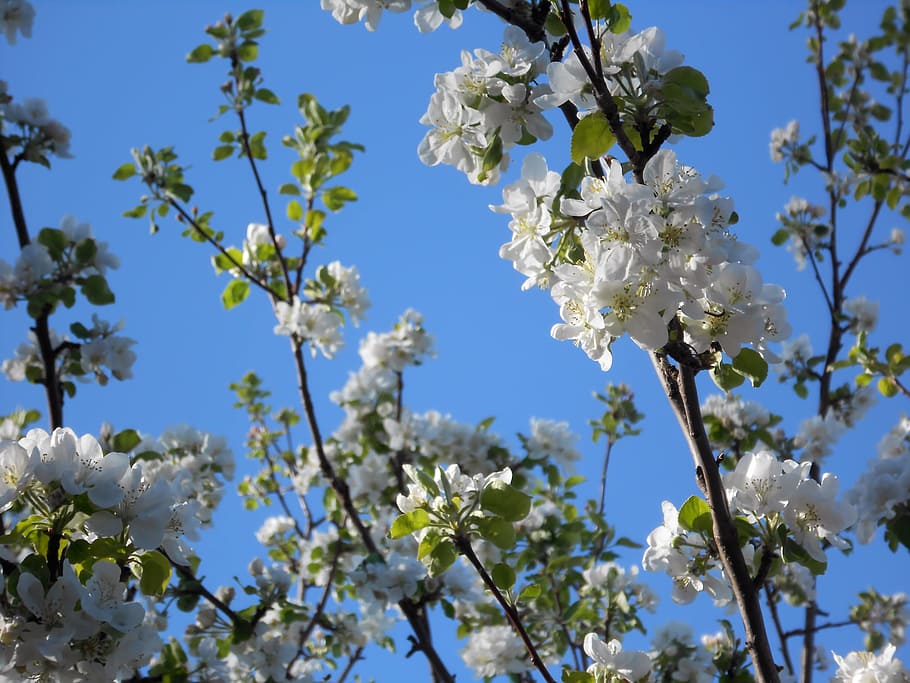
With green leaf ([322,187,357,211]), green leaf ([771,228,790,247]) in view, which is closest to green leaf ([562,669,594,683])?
green leaf ([322,187,357,211])

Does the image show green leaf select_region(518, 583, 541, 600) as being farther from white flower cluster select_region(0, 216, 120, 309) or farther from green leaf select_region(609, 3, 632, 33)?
white flower cluster select_region(0, 216, 120, 309)

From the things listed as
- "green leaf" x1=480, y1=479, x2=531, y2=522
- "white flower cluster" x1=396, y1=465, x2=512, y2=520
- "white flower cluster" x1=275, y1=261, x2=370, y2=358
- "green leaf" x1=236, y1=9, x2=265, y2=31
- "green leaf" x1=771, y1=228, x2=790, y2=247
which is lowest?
"green leaf" x1=480, y1=479, x2=531, y2=522

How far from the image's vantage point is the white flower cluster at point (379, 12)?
1817mm

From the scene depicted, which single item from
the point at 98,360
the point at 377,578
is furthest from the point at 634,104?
the point at 98,360

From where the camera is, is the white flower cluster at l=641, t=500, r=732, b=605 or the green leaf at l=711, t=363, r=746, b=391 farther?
the white flower cluster at l=641, t=500, r=732, b=605

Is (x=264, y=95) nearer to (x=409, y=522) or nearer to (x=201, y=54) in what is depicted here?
(x=201, y=54)

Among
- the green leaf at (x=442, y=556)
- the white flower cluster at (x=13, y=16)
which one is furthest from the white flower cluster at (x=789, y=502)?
the white flower cluster at (x=13, y=16)

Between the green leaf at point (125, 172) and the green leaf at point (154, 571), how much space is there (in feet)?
8.58

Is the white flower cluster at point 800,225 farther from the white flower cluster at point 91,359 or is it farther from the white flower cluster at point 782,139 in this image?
the white flower cluster at point 91,359

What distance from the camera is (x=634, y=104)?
1.41 m

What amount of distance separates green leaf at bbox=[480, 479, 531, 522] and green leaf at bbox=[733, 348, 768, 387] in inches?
18.3

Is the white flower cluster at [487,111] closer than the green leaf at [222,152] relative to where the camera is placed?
Yes

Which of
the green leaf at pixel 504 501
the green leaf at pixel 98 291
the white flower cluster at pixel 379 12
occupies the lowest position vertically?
the green leaf at pixel 504 501

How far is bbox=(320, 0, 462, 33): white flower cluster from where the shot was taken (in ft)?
5.96
